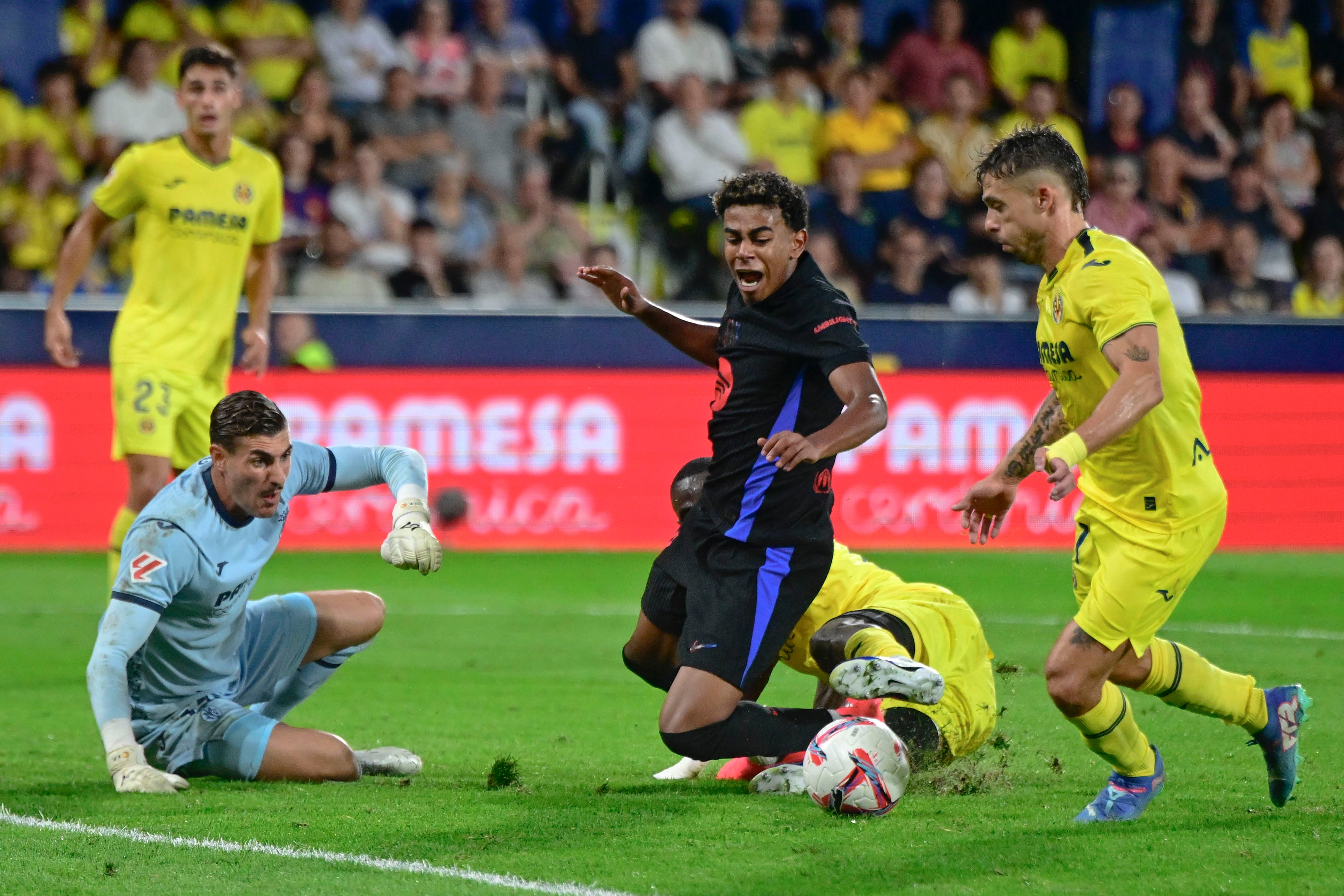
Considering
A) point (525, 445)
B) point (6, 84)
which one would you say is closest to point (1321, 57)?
point (525, 445)

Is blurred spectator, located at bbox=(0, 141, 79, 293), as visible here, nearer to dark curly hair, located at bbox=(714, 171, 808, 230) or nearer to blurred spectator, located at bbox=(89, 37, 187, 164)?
blurred spectator, located at bbox=(89, 37, 187, 164)

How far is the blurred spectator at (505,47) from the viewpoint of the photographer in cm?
1569

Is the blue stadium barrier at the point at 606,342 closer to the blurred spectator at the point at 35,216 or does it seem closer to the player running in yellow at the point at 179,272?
the blurred spectator at the point at 35,216

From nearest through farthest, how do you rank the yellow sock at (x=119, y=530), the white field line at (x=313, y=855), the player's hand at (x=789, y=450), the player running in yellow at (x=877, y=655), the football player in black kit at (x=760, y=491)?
the white field line at (x=313, y=855)
the player's hand at (x=789, y=450)
the player running in yellow at (x=877, y=655)
the football player in black kit at (x=760, y=491)
the yellow sock at (x=119, y=530)

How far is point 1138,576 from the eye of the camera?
187 inches

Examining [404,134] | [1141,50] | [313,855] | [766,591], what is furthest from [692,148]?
[313,855]

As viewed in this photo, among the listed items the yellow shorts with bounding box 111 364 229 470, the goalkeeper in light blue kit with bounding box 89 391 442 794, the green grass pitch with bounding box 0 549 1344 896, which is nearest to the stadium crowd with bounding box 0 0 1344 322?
the green grass pitch with bounding box 0 549 1344 896

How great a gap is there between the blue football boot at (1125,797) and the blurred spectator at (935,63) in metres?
12.6

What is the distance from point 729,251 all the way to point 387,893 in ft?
7.65

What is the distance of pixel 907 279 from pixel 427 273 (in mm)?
4360

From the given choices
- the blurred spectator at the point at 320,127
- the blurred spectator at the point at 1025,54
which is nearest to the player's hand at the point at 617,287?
the blurred spectator at the point at 320,127

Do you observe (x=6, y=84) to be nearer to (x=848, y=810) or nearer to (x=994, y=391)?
(x=994, y=391)

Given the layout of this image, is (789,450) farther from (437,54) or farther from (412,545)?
(437,54)

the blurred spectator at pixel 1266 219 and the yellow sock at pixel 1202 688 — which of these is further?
the blurred spectator at pixel 1266 219
